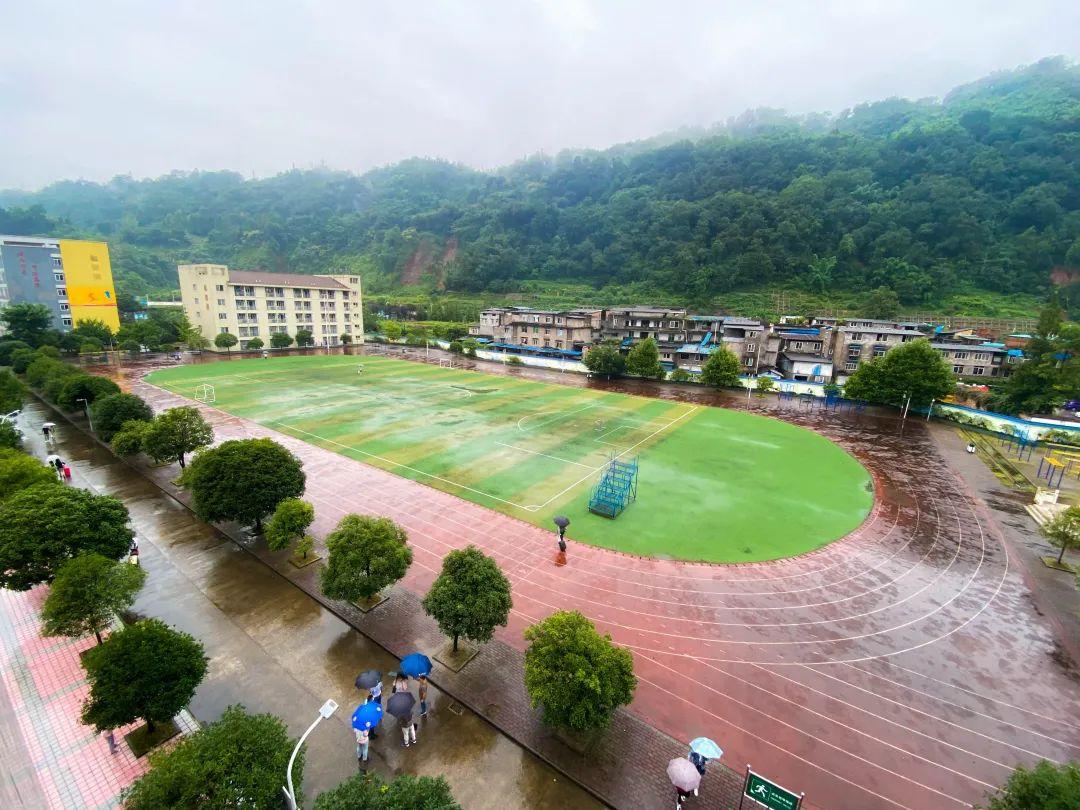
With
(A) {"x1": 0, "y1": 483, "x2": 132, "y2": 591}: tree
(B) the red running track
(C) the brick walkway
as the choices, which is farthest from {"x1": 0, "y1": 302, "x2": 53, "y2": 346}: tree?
(C) the brick walkway

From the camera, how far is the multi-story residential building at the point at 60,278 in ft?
192

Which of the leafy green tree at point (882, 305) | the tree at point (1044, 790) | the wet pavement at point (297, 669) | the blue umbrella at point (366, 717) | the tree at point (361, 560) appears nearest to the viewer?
the tree at point (1044, 790)

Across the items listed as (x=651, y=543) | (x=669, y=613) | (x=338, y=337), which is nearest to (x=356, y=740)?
(x=669, y=613)

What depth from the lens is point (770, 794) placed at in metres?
8.30

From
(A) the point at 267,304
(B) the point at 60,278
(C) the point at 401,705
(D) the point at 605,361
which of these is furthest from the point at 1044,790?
(B) the point at 60,278

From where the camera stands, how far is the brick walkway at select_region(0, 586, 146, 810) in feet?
29.9

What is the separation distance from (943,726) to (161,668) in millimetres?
18279

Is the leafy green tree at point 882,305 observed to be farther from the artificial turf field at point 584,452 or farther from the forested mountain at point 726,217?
the artificial turf field at point 584,452

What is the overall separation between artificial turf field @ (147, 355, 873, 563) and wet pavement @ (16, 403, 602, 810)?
9370mm

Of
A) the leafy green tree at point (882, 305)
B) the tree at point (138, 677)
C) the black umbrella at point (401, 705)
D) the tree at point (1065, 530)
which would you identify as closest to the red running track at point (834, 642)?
the tree at point (1065, 530)

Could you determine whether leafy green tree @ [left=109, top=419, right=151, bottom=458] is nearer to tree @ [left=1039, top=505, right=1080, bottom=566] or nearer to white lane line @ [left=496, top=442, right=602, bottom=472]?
white lane line @ [left=496, top=442, right=602, bottom=472]

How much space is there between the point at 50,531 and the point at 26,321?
58885mm

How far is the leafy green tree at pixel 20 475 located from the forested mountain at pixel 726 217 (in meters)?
95.3

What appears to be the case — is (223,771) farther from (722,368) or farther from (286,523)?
(722,368)
